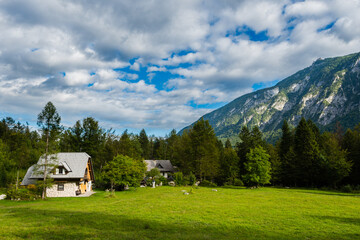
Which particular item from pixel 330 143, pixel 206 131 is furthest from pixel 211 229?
pixel 330 143

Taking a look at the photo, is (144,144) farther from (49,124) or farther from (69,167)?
(49,124)

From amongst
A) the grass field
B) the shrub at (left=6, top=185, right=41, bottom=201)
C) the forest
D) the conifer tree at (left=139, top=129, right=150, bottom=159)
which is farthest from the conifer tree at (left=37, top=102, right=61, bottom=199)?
the conifer tree at (left=139, top=129, right=150, bottom=159)

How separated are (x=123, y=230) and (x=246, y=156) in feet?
137

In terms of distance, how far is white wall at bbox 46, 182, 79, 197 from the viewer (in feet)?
124

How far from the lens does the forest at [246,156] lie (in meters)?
47.3

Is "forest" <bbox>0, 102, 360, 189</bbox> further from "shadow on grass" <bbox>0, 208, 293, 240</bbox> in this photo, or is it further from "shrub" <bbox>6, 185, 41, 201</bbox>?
"shadow on grass" <bbox>0, 208, 293, 240</bbox>

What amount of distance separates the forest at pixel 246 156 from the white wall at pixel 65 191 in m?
6.62

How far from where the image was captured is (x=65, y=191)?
1508 inches

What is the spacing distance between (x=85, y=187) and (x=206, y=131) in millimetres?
34712

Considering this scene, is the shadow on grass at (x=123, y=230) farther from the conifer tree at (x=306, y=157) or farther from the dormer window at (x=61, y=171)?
the conifer tree at (x=306, y=157)

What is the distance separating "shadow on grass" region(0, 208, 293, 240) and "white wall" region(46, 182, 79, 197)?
26.5 m

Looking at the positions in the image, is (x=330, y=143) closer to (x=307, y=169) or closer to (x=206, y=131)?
(x=307, y=169)

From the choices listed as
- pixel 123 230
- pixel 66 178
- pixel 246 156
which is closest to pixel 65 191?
Answer: pixel 66 178

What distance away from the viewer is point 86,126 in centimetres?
6744
